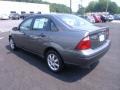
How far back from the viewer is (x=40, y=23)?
18.6ft

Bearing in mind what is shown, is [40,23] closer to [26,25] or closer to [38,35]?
[38,35]

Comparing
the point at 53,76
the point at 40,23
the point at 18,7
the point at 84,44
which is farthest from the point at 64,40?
the point at 18,7

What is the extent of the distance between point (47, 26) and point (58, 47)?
855 mm

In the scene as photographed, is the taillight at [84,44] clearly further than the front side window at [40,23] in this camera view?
No

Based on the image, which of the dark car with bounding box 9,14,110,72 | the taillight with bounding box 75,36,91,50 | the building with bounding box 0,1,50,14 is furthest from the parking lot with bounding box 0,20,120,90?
the building with bounding box 0,1,50,14

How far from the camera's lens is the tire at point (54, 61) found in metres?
4.97

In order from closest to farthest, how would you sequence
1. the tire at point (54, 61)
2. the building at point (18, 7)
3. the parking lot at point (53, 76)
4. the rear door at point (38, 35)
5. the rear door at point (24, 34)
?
the parking lot at point (53, 76) → the tire at point (54, 61) → the rear door at point (38, 35) → the rear door at point (24, 34) → the building at point (18, 7)

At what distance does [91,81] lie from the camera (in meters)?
4.62

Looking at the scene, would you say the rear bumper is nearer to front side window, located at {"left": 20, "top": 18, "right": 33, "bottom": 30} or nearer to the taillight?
the taillight

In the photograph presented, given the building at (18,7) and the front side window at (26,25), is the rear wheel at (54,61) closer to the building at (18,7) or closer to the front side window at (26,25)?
the front side window at (26,25)

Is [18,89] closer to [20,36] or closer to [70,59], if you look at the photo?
[70,59]

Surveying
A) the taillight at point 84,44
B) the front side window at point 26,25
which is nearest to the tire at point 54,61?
the taillight at point 84,44

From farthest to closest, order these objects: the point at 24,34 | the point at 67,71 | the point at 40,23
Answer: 1. the point at 24,34
2. the point at 40,23
3. the point at 67,71

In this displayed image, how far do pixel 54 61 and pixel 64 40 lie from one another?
843 mm
